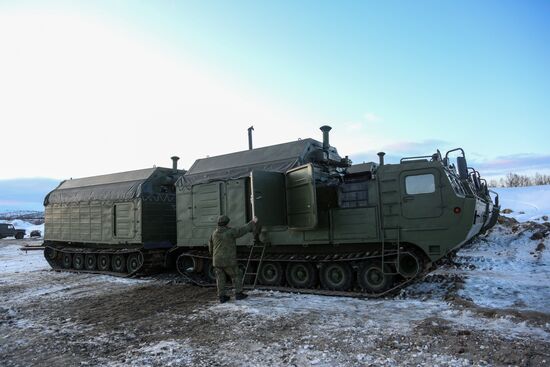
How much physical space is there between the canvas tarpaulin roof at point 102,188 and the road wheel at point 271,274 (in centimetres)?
536

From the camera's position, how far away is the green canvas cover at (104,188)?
13.6 meters

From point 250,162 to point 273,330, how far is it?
5635mm

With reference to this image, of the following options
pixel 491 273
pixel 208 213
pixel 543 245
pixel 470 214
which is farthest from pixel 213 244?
pixel 543 245

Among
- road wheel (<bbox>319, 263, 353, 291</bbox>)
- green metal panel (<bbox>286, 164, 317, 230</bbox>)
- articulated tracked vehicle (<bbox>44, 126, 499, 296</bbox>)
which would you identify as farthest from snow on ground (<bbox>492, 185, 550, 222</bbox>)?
green metal panel (<bbox>286, 164, 317, 230</bbox>)

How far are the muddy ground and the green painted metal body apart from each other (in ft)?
4.05

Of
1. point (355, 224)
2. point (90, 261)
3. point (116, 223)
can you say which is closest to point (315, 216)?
point (355, 224)

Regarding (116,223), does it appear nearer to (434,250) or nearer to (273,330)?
(273,330)

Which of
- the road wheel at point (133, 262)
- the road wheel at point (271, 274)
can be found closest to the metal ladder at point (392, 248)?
the road wheel at point (271, 274)

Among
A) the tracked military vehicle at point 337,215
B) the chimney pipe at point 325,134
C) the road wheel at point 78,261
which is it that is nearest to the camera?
the tracked military vehicle at point 337,215

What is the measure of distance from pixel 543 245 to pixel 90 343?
15.6m

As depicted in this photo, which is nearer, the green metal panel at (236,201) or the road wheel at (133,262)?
the green metal panel at (236,201)

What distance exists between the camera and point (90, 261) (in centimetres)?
1449

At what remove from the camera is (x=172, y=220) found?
1405cm

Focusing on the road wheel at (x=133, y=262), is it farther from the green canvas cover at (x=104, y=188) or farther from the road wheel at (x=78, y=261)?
the road wheel at (x=78, y=261)
